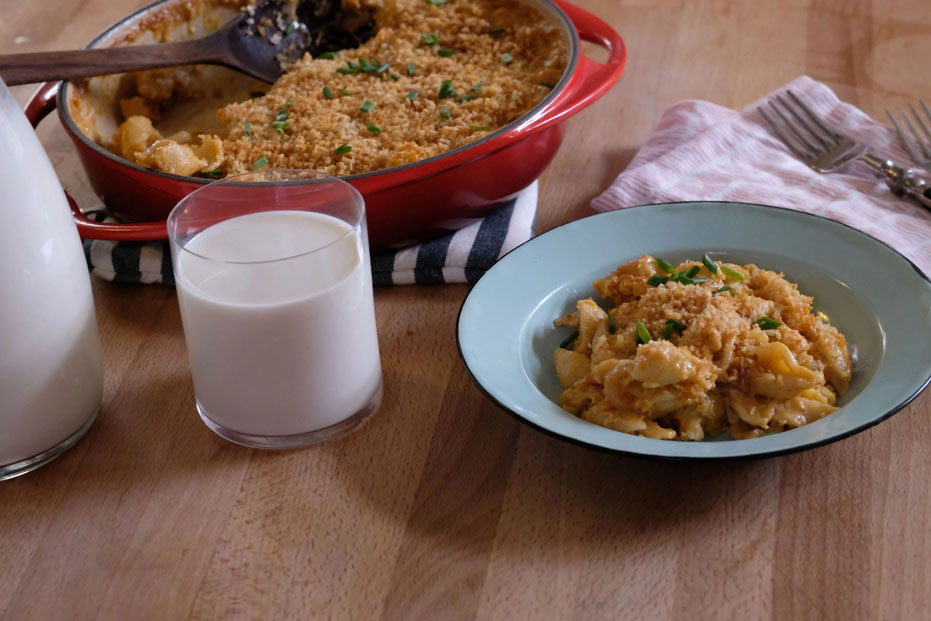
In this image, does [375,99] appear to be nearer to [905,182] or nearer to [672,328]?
[672,328]

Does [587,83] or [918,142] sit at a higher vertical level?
[587,83]

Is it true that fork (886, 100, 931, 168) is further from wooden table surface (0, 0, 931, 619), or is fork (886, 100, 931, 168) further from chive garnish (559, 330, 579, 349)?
chive garnish (559, 330, 579, 349)

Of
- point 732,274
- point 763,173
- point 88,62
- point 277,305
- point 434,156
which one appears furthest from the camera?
point 763,173

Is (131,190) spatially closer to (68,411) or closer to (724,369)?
(68,411)

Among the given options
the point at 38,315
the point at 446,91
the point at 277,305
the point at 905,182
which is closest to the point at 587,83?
the point at 446,91

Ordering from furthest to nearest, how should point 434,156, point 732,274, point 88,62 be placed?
point 88,62, point 434,156, point 732,274

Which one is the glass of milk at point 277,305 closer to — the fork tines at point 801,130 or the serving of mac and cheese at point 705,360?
the serving of mac and cheese at point 705,360
